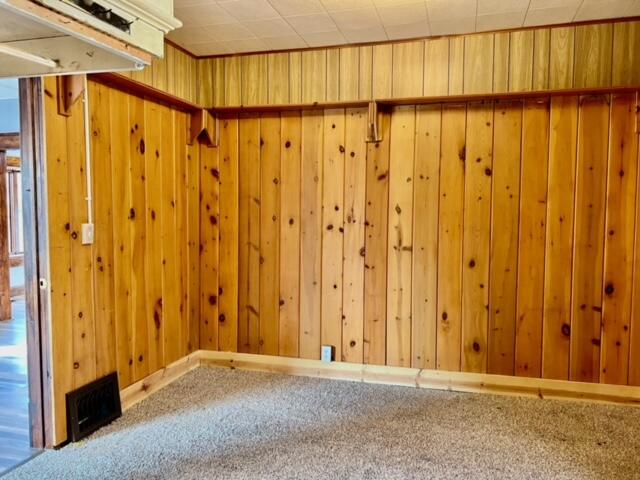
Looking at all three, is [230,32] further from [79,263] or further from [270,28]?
[79,263]

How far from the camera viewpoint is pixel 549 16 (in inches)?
109

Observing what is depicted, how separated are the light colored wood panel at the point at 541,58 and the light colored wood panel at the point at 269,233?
168cm

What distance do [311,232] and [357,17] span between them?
1406 millimetres

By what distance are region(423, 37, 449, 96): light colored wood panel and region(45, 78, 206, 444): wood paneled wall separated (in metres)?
1.68

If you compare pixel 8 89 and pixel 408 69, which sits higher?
pixel 8 89

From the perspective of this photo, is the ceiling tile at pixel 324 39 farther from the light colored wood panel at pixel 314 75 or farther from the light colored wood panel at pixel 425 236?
the light colored wood panel at pixel 425 236

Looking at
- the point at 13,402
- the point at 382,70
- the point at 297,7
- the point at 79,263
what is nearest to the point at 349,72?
the point at 382,70

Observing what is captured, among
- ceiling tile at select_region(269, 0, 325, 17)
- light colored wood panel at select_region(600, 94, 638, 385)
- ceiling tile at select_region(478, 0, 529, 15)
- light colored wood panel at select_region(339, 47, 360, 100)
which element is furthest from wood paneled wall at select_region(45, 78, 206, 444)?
light colored wood panel at select_region(600, 94, 638, 385)

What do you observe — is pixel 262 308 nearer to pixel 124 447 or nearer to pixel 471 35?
pixel 124 447

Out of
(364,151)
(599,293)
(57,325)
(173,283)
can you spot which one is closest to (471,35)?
(364,151)

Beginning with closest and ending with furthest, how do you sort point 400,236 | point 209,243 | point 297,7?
point 297,7 → point 400,236 → point 209,243

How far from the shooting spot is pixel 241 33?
Answer: 3.04 meters

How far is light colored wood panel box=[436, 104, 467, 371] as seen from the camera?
3.16 m

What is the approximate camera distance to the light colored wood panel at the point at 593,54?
2842 mm
